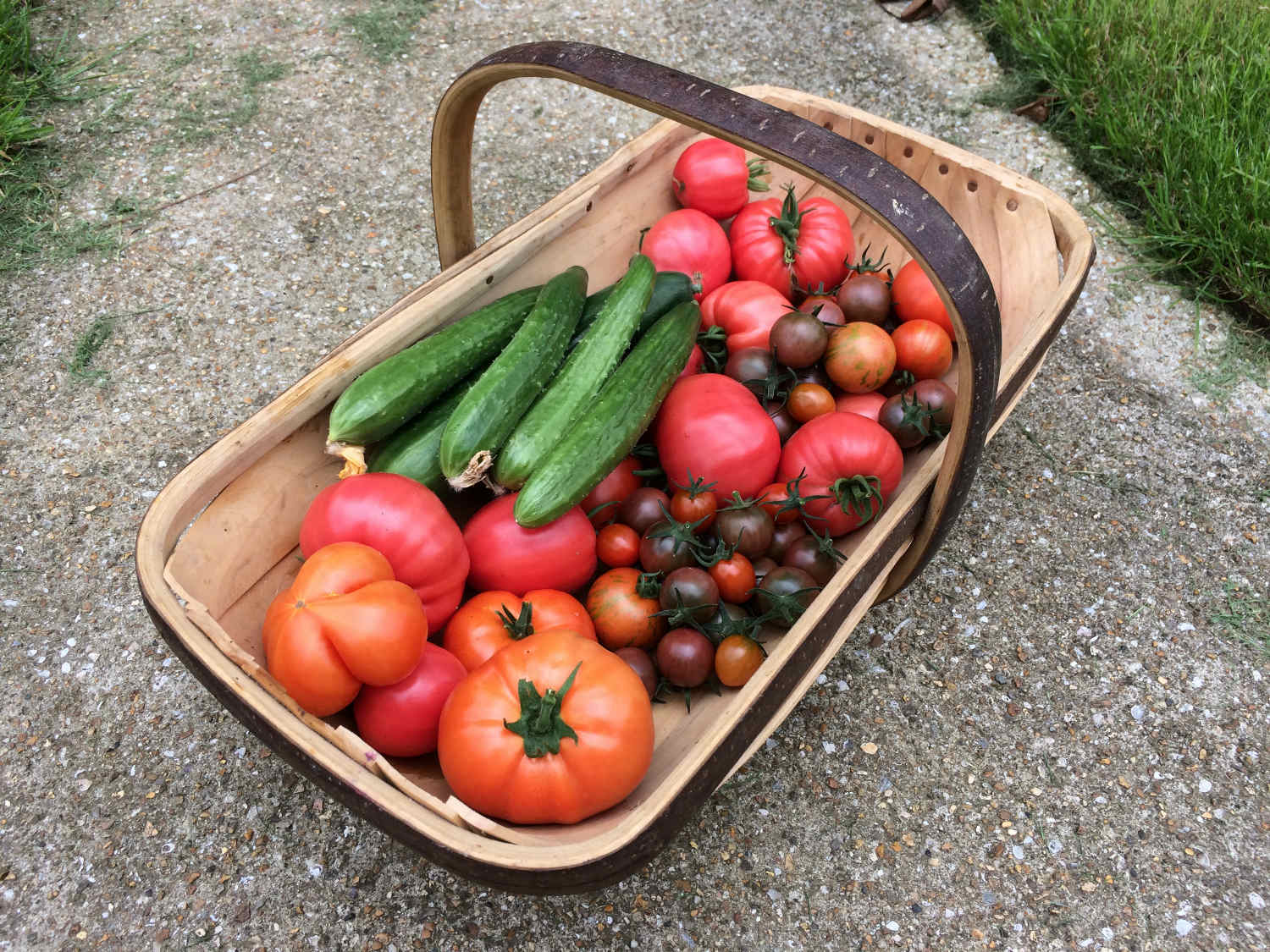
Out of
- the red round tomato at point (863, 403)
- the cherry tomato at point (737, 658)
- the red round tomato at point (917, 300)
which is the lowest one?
the cherry tomato at point (737, 658)

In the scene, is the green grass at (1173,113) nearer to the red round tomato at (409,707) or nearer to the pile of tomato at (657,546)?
the pile of tomato at (657,546)

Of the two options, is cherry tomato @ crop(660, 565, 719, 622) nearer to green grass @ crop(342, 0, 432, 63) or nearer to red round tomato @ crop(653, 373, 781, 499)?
red round tomato @ crop(653, 373, 781, 499)

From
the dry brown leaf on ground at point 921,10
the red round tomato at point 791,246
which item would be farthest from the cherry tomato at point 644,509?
the dry brown leaf on ground at point 921,10

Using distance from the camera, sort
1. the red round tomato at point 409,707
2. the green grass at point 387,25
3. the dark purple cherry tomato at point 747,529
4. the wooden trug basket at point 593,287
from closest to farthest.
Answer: the wooden trug basket at point 593,287 → the red round tomato at point 409,707 → the dark purple cherry tomato at point 747,529 → the green grass at point 387,25

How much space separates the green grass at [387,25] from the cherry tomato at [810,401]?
7.46 ft

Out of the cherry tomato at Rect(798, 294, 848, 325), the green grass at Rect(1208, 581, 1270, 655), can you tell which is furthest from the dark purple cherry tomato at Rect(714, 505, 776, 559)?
the green grass at Rect(1208, 581, 1270, 655)

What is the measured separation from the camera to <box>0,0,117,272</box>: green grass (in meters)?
2.86

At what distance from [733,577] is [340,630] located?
66cm

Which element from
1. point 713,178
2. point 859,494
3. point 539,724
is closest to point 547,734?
point 539,724

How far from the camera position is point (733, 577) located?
5.63 feet

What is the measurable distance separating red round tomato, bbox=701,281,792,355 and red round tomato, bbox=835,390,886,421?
0.65 feet

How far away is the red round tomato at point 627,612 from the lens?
67.4 inches

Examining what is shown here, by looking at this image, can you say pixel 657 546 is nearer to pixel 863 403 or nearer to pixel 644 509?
pixel 644 509

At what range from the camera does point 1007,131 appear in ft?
11.2
